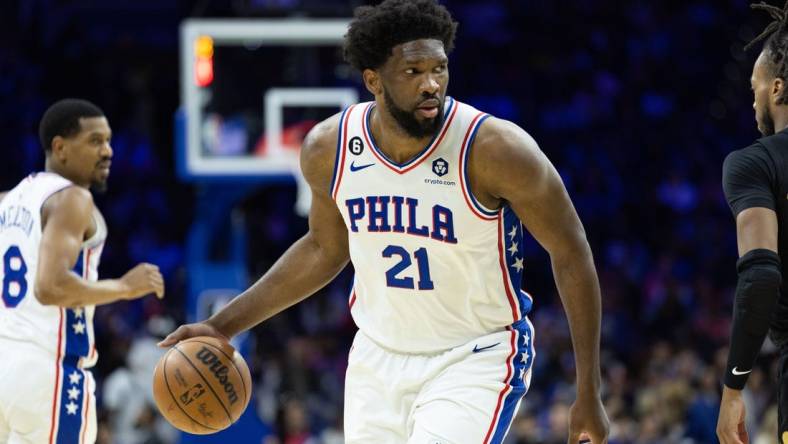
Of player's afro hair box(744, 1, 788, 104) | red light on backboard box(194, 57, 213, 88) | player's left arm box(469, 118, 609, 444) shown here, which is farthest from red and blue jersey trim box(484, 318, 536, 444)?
red light on backboard box(194, 57, 213, 88)

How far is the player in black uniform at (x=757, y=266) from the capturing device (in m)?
4.06

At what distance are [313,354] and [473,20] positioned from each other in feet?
20.9

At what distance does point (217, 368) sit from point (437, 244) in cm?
96

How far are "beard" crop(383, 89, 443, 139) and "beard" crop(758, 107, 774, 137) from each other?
119 centimetres

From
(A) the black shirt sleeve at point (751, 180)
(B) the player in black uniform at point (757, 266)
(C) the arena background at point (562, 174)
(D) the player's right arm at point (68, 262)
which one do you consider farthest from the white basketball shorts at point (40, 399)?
(C) the arena background at point (562, 174)

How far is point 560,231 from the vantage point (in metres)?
4.16

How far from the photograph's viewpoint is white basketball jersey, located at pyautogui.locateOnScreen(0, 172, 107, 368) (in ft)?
18.0

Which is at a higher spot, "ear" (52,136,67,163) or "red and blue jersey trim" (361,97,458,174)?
"red and blue jersey trim" (361,97,458,174)

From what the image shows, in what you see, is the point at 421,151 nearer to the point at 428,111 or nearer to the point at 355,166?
the point at 428,111

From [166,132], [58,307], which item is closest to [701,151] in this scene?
[166,132]

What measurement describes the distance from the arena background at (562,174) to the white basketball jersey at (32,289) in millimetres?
4526

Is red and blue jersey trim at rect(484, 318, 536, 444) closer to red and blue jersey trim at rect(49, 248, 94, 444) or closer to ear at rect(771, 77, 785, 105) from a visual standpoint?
ear at rect(771, 77, 785, 105)

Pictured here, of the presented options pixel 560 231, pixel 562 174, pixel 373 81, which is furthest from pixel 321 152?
pixel 562 174

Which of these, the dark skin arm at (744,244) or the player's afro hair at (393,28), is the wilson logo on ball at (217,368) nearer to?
the player's afro hair at (393,28)
